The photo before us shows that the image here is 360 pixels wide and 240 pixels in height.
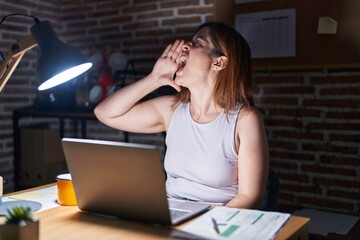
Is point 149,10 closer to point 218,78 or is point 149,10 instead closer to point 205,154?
point 218,78

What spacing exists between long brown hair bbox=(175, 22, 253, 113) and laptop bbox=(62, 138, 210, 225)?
63cm

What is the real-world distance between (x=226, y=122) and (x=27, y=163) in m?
2.04

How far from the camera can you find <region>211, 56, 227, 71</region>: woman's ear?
1754mm

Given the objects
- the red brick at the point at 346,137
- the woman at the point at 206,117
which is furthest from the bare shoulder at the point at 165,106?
the red brick at the point at 346,137

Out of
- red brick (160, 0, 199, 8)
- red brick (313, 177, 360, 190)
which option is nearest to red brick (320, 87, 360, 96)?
red brick (313, 177, 360, 190)

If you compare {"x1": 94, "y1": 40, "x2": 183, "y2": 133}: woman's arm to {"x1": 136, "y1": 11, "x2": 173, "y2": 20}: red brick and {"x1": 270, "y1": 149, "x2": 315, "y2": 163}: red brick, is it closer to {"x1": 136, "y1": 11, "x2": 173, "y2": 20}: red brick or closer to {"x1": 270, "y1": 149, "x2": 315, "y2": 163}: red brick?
{"x1": 270, "y1": 149, "x2": 315, "y2": 163}: red brick

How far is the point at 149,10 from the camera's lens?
10.8 feet

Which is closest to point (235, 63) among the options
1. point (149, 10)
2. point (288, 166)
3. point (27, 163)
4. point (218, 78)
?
point (218, 78)

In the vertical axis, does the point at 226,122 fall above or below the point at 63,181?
above

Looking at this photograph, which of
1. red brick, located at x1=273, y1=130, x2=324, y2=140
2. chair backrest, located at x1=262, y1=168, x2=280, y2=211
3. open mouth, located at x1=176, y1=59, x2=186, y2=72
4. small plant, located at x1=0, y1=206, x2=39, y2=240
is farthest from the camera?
red brick, located at x1=273, y1=130, x2=324, y2=140

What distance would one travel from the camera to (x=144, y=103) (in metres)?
1.91

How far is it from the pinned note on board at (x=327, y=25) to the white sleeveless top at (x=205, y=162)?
1185 millimetres

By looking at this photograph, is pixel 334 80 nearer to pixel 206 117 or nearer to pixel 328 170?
pixel 328 170

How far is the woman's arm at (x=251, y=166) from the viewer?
145 cm
